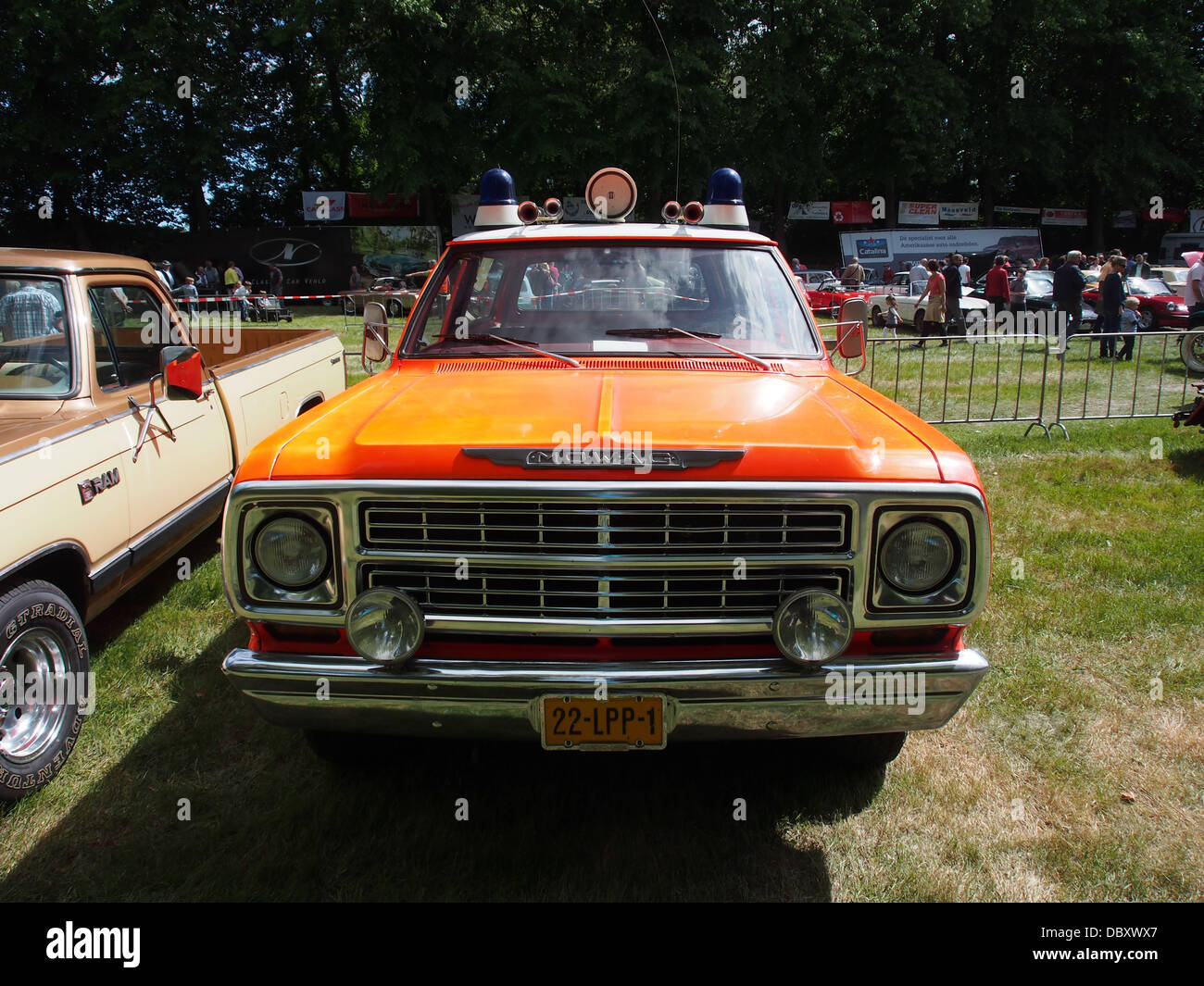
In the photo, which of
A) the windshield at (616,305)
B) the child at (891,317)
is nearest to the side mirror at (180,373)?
the windshield at (616,305)

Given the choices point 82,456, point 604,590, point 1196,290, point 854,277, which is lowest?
point 604,590

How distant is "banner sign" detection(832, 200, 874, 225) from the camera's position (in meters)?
38.4

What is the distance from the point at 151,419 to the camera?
4.34 meters

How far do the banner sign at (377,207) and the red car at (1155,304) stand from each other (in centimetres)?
2529

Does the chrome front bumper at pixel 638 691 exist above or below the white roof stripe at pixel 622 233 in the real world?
below

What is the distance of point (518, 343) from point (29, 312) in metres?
2.30

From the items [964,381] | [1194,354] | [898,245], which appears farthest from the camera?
[898,245]

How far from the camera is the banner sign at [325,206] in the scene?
35031 millimetres

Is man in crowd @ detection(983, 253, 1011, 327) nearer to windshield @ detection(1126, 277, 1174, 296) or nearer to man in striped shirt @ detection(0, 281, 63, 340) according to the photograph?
windshield @ detection(1126, 277, 1174, 296)

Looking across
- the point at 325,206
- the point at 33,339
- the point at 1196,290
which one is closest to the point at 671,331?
the point at 33,339

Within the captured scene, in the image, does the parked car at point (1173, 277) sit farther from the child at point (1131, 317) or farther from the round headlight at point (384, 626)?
the round headlight at point (384, 626)

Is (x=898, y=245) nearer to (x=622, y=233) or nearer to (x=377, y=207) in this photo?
(x=377, y=207)

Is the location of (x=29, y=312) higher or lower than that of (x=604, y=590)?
higher

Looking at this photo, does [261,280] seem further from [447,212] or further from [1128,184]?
[1128,184]
